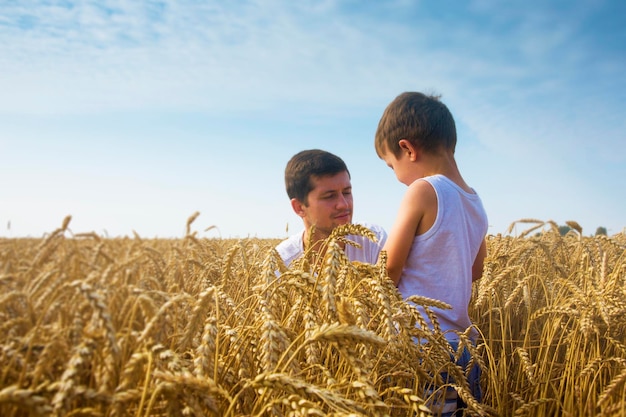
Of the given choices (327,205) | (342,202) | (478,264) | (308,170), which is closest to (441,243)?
(478,264)

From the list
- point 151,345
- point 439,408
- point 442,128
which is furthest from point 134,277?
point 442,128

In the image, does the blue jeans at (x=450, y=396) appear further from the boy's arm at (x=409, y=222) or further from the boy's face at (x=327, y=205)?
the boy's face at (x=327, y=205)

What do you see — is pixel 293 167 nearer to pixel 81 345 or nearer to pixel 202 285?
pixel 202 285

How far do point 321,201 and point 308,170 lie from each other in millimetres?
256

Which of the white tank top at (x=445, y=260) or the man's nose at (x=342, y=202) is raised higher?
the man's nose at (x=342, y=202)

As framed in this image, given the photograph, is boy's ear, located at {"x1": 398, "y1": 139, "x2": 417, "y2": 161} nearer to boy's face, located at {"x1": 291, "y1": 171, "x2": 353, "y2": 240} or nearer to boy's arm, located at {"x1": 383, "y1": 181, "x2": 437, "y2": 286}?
boy's arm, located at {"x1": 383, "y1": 181, "x2": 437, "y2": 286}

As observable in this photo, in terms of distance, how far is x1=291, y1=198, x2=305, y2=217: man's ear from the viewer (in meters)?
Answer: 3.63

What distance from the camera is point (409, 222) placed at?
2.16 meters

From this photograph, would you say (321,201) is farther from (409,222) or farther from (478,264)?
(409,222)

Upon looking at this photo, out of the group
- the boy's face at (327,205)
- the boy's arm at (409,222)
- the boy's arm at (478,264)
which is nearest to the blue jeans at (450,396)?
the boy's arm at (409,222)

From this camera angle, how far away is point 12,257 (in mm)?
1039

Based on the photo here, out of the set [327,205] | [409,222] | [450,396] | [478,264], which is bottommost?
[450,396]

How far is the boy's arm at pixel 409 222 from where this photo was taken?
215 centimetres

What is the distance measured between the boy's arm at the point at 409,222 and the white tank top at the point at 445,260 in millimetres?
37
